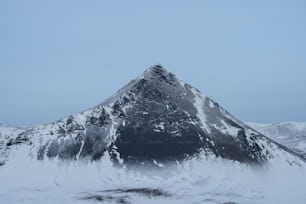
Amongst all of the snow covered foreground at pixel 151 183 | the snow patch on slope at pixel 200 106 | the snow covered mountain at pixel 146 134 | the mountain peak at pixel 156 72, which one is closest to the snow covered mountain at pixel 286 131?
the snow patch on slope at pixel 200 106

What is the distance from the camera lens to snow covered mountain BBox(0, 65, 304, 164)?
7294cm

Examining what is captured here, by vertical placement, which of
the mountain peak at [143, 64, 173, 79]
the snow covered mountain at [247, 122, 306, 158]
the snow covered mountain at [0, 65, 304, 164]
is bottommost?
the snow covered mountain at [0, 65, 304, 164]

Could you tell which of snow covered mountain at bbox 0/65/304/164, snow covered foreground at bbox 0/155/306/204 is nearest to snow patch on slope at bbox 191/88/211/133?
snow covered mountain at bbox 0/65/304/164

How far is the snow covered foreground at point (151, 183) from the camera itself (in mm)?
61531

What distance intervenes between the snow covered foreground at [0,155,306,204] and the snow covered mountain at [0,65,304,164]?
2262 millimetres

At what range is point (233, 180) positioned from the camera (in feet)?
226

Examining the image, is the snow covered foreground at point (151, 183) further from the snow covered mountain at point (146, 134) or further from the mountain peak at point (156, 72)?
the mountain peak at point (156, 72)

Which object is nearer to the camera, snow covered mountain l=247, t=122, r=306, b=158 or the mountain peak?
the mountain peak

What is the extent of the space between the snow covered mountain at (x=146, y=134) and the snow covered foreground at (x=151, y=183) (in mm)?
2262

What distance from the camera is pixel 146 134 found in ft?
251

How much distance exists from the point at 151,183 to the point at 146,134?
1176 centimetres

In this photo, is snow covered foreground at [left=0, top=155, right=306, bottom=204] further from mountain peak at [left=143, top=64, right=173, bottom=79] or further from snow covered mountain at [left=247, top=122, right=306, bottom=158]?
snow covered mountain at [left=247, top=122, right=306, bottom=158]

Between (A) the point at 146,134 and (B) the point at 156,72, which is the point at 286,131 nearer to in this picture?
(B) the point at 156,72

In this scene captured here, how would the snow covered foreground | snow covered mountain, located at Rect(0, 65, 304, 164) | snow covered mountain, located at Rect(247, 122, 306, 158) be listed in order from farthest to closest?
snow covered mountain, located at Rect(247, 122, 306, 158) < snow covered mountain, located at Rect(0, 65, 304, 164) < the snow covered foreground
